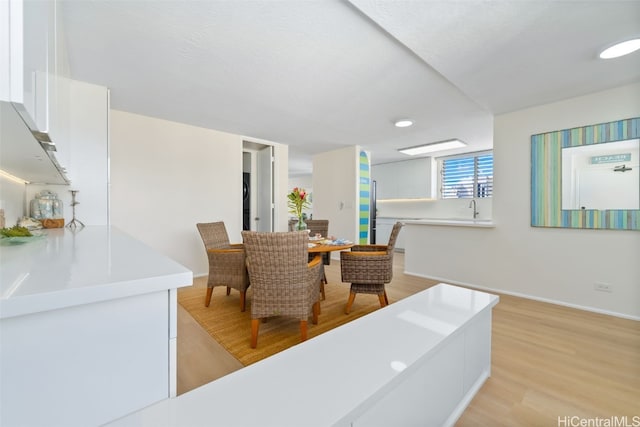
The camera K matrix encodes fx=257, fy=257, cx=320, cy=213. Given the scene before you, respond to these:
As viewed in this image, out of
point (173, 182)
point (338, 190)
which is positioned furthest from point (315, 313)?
point (338, 190)

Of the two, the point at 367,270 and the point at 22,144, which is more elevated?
the point at 22,144

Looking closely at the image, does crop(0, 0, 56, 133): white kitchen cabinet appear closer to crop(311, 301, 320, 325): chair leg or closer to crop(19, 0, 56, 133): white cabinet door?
crop(19, 0, 56, 133): white cabinet door

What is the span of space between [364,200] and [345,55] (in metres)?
3.53

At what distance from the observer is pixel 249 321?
248 cm

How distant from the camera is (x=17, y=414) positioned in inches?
21.6

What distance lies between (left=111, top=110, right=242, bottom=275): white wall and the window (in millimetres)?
4751

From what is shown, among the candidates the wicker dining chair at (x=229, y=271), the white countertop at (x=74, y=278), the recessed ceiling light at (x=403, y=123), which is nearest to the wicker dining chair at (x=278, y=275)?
the wicker dining chair at (x=229, y=271)

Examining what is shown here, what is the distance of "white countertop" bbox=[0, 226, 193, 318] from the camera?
1.78ft

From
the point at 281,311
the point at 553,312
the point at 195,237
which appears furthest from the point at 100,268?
the point at 553,312

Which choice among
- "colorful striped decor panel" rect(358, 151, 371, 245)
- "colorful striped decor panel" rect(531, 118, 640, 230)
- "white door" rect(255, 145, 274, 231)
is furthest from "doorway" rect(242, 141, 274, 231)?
"colorful striped decor panel" rect(531, 118, 640, 230)

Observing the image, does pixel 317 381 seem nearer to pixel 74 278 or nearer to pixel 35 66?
pixel 74 278

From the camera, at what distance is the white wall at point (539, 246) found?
8.50ft

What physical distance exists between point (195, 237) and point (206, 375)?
2669 mm

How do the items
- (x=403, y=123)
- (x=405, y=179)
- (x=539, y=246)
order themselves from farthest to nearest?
1. (x=405, y=179)
2. (x=403, y=123)
3. (x=539, y=246)
